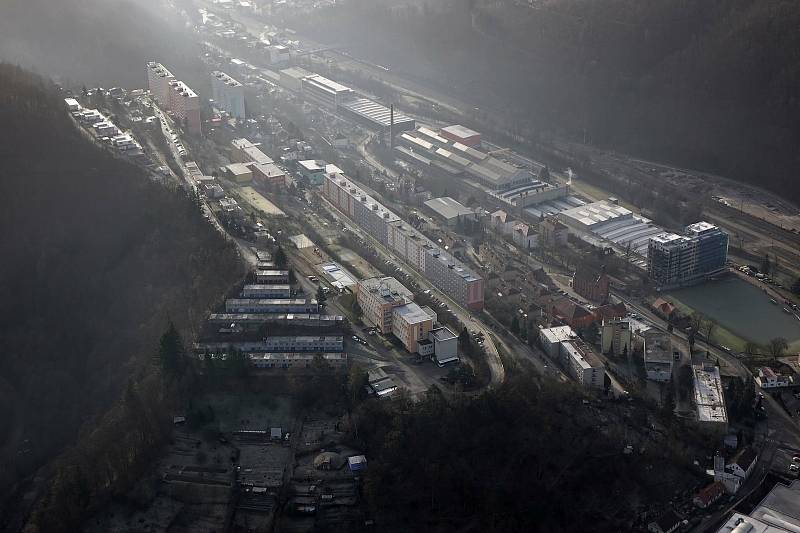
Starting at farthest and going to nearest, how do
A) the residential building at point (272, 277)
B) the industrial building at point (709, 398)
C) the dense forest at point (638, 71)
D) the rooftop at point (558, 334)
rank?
1. the dense forest at point (638, 71)
2. the residential building at point (272, 277)
3. the rooftop at point (558, 334)
4. the industrial building at point (709, 398)

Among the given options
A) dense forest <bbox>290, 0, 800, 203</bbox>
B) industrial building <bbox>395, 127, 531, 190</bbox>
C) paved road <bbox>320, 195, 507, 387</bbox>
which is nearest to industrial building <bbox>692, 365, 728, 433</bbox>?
paved road <bbox>320, 195, 507, 387</bbox>

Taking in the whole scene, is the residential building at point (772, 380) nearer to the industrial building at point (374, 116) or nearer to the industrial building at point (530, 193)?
the industrial building at point (530, 193)

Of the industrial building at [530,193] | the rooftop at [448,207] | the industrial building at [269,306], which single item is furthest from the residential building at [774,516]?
the industrial building at [530,193]

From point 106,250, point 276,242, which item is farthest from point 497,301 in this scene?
point 106,250

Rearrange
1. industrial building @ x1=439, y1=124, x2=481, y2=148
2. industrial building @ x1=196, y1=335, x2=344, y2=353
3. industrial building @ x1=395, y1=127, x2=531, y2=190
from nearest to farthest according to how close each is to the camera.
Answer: industrial building @ x1=196, y1=335, x2=344, y2=353, industrial building @ x1=395, y1=127, x2=531, y2=190, industrial building @ x1=439, y1=124, x2=481, y2=148

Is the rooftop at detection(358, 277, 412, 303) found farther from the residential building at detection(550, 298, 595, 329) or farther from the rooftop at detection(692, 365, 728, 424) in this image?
the rooftop at detection(692, 365, 728, 424)

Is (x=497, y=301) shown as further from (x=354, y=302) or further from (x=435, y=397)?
(x=435, y=397)
